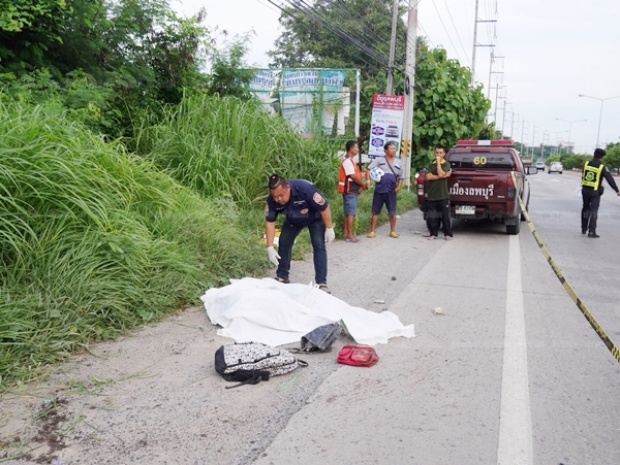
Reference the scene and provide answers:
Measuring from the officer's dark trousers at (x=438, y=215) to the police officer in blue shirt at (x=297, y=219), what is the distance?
14.9 feet

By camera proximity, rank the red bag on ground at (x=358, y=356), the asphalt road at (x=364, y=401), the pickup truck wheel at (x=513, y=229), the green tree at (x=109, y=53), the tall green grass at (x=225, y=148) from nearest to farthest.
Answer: the asphalt road at (x=364, y=401), the red bag on ground at (x=358, y=356), the green tree at (x=109, y=53), the tall green grass at (x=225, y=148), the pickup truck wheel at (x=513, y=229)

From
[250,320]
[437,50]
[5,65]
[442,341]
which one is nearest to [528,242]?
[442,341]

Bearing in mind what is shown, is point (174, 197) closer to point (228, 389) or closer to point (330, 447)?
point (228, 389)

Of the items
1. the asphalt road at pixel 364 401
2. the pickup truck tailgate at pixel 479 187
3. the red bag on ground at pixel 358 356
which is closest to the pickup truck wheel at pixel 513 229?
the pickup truck tailgate at pixel 479 187

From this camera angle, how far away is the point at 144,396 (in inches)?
143

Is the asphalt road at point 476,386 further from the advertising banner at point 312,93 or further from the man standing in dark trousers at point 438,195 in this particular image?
the advertising banner at point 312,93

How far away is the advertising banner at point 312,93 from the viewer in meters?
16.5

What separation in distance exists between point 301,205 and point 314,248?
521mm

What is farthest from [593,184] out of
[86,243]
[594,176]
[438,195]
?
[86,243]

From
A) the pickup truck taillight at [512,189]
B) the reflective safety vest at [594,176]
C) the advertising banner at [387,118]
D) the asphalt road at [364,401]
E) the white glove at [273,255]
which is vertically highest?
the advertising banner at [387,118]

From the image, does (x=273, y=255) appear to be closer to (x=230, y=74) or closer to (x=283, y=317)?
(x=283, y=317)

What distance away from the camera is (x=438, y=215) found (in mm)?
10594

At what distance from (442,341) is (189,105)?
6.77 meters

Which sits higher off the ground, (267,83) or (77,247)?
(267,83)
